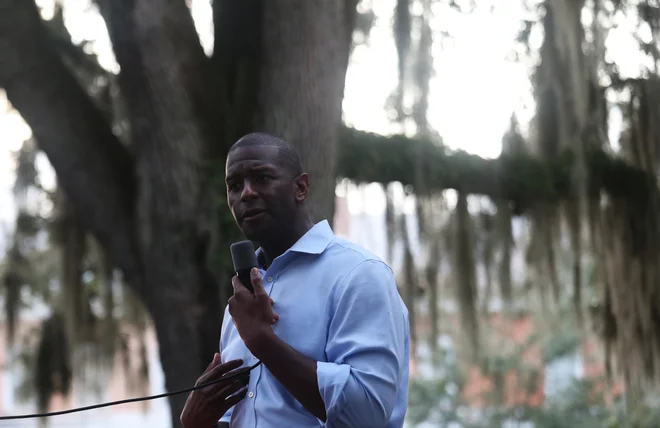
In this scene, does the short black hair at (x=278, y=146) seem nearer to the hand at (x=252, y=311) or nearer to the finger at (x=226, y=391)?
the hand at (x=252, y=311)

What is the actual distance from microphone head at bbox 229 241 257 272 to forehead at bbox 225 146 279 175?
14 cm

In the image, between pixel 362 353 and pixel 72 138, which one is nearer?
pixel 362 353

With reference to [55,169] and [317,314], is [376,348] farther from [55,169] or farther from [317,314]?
[55,169]

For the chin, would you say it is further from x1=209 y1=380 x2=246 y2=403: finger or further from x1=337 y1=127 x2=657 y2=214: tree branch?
x1=337 y1=127 x2=657 y2=214: tree branch

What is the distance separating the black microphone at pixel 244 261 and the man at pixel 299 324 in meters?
0.02

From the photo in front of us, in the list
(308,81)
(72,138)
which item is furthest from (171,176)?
(308,81)

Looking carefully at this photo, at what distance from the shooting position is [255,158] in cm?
154

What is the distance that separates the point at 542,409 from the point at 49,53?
9946 mm

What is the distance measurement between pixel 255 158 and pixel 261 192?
2.6 inches

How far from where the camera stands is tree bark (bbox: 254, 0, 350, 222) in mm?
3555

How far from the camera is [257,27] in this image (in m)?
4.04

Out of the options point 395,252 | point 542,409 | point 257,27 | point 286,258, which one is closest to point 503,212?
point 395,252

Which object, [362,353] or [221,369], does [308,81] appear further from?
Answer: [362,353]

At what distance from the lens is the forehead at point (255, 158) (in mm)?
1536
